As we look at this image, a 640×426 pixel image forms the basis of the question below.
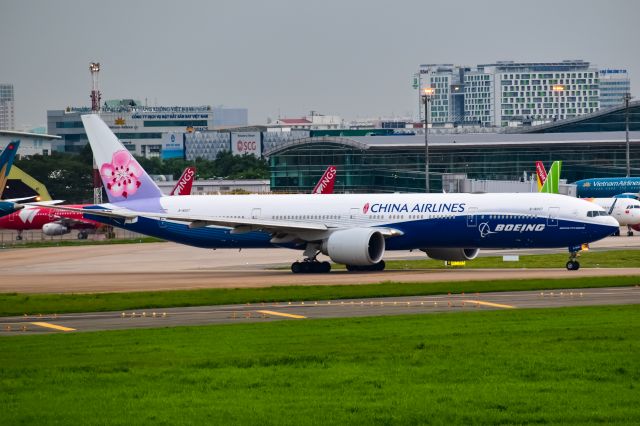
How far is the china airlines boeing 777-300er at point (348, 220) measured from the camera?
2100 inches

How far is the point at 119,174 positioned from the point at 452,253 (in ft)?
56.9

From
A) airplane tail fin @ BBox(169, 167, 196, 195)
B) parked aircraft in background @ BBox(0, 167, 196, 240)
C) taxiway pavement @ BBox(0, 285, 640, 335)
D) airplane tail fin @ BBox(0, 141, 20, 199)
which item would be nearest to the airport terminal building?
parked aircraft in background @ BBox(0, 167, 196, 240)

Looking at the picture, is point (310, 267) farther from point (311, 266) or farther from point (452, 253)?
point (452, 253)

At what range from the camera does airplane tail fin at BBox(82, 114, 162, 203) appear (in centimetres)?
6256

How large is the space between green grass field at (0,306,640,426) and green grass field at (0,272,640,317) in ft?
28.7

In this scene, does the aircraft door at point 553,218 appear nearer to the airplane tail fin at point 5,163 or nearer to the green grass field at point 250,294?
the green grass field at point 250,294

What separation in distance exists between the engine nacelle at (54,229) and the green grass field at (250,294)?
70490 millimetres

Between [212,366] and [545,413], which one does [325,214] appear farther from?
[545,413]

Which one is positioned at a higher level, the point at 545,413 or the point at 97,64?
the point at 97,64

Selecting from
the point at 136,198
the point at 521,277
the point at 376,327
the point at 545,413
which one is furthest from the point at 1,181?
→ the point at 545,413

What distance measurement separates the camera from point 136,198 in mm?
62438

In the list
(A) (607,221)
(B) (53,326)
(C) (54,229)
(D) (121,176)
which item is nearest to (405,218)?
(A) (607,221)

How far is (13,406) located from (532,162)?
146 meters

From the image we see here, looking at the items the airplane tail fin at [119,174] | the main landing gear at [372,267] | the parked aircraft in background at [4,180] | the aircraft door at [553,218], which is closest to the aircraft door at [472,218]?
the aircraft door at [553,218]
